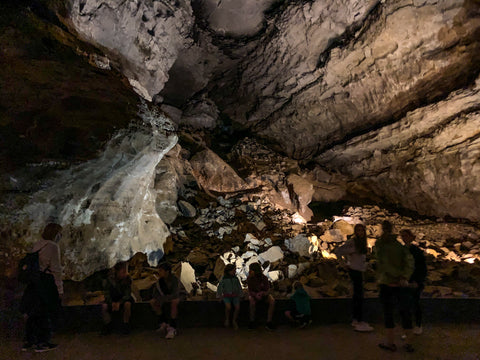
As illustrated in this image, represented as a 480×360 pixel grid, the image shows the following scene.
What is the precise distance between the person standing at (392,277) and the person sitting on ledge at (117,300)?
3216 mm

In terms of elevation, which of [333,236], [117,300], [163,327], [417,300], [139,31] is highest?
[139,31]

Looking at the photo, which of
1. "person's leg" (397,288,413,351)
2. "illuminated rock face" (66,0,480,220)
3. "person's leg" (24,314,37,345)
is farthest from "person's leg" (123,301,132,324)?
"illuminated rock face" (66,0,480,220)

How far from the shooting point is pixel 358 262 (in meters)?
4.07

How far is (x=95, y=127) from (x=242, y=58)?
10.2 m

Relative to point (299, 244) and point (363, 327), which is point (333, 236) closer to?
point (299, 244)

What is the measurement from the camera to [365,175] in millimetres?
12414

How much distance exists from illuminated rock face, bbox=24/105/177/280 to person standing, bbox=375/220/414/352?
4.31 meters

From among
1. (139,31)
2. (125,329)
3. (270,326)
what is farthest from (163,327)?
(139,31)

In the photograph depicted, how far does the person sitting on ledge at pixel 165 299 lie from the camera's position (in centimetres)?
414

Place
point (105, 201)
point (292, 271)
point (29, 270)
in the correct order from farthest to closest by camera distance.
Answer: point (292, 271), point (105, 201), point (29, 270)

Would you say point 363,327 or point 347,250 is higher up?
point 347,250

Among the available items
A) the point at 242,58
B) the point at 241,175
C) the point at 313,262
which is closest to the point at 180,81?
the point at 242,58

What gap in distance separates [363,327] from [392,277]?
1111 mm

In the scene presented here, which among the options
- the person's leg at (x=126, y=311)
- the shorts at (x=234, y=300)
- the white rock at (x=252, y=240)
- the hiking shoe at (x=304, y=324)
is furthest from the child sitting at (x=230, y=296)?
the white rock at (x=252, y=240)
